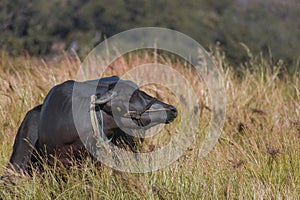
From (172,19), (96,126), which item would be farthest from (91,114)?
(172,19)

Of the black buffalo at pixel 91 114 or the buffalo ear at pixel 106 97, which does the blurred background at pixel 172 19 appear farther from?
the buffalo ear at pixel 106 97

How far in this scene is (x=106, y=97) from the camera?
4.22 m

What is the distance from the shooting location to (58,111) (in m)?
4.38

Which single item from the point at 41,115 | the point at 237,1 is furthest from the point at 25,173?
the point at 237,1

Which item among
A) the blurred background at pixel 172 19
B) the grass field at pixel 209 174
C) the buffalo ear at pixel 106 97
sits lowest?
the grass field at pixel 209 174

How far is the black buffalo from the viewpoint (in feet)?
14.0

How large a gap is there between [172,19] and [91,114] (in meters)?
30.3

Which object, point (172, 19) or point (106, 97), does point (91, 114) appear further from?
point (172, 19)

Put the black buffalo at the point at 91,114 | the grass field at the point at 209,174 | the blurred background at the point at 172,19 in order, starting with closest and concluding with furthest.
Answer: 1. the grass field at the point at 209,174
2. the black buffalo at the point at 91,114
3. the blurred background at the point at 172,19

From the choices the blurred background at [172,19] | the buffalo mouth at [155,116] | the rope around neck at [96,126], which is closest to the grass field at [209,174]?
the rope around neck at [96,126]

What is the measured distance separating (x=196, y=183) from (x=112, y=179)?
0.50 metres

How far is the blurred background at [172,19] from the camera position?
23.3 m

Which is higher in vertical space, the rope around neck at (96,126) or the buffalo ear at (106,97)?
the buffalo ear at (106,97)

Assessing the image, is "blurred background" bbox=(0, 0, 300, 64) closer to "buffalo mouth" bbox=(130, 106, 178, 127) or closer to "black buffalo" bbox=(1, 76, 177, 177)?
"black buffalo" bbox=(1, 76, 177, 177)
